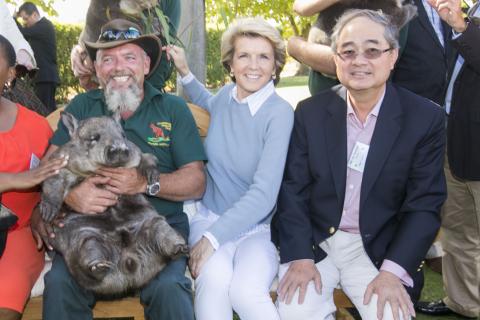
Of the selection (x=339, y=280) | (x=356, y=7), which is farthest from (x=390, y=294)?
(x=356, y=7)

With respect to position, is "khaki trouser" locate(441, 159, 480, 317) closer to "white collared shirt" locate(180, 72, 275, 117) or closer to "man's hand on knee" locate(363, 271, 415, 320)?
"man's hand on knee" locate(363, 271, 415, 320)

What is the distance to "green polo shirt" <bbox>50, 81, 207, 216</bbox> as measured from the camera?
392 cm

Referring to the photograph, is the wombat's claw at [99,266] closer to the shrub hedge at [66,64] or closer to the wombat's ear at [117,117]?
the wombat's ear at [117,117]

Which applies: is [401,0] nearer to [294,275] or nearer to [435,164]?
[435,164]

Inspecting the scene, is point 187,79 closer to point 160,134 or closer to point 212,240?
point 160,134

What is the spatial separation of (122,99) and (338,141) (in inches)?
56.1

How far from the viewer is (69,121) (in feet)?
11.8

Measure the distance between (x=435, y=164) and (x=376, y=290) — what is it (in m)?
0.86

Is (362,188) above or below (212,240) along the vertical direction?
above

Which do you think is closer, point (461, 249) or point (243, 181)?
point (243, 181)

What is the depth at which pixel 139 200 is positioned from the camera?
3.67m

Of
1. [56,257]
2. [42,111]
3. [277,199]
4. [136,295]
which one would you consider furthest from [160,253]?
[42,111]

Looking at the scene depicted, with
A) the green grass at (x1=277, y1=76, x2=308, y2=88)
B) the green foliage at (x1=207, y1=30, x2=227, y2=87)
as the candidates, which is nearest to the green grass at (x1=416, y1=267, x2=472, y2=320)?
the green foliage at (x1=207, y1=30, x2=227, y2=87)

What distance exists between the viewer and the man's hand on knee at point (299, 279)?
345cm
